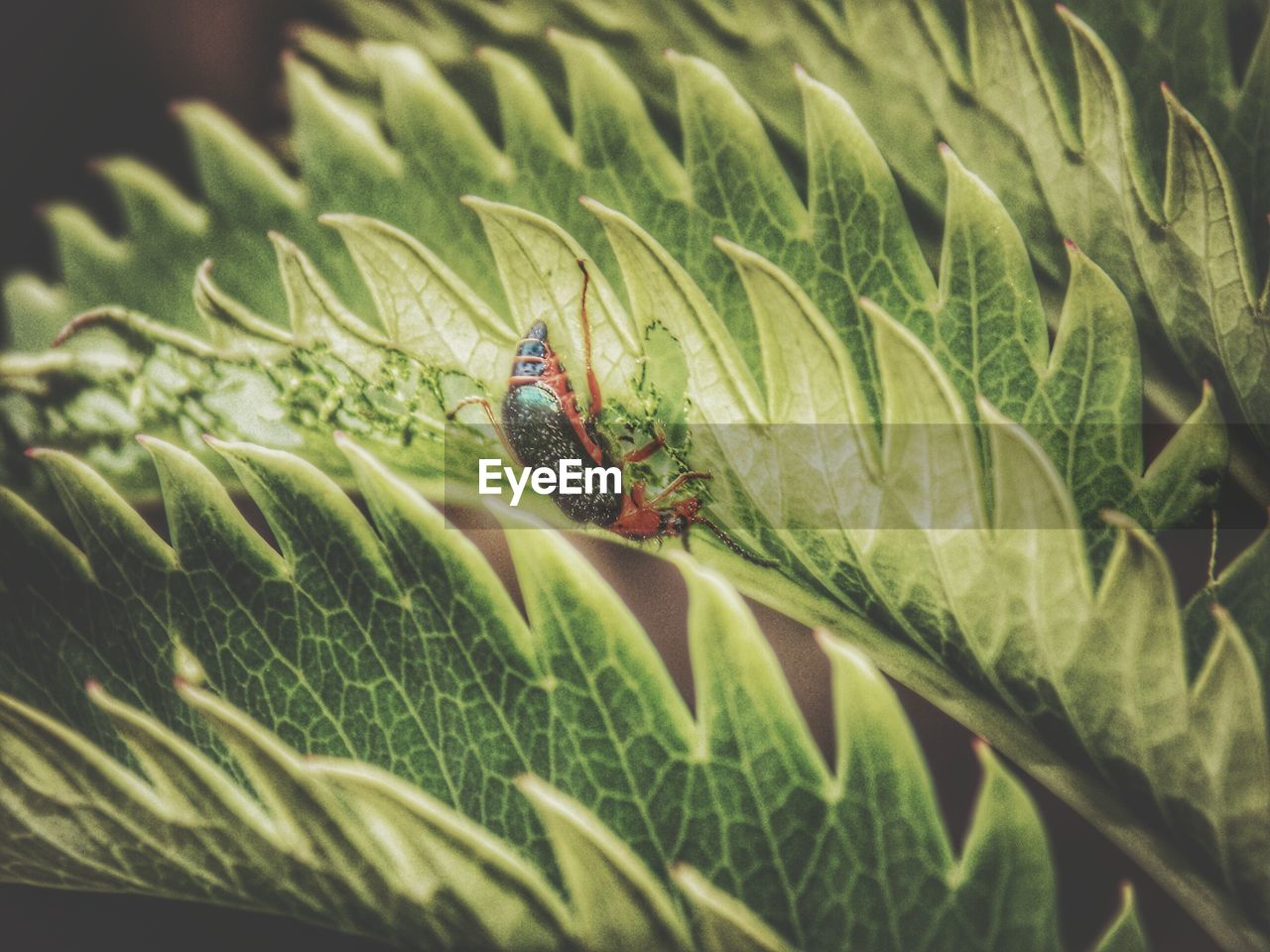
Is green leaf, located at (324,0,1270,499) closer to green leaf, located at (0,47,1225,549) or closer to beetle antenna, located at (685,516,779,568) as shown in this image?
green leaf, located at (0,47,1225,549)

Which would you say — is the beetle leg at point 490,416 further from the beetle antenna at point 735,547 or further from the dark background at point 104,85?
the dark background at point 104,85

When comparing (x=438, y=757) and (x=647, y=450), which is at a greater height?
(x=647, y=450)

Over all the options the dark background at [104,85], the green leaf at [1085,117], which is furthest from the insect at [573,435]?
the dark background at [104,85]

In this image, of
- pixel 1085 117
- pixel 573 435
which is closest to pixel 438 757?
pixel 573 435

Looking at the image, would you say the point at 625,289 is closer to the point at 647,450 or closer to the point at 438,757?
the point at 647,450

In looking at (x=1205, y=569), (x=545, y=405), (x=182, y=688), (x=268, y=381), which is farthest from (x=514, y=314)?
(x=1205, y=569)

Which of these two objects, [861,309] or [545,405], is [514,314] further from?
[861,309]
